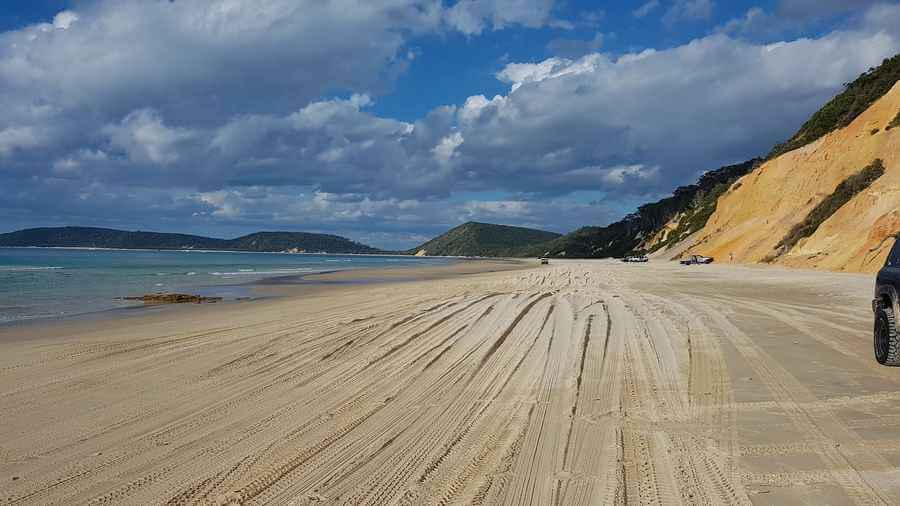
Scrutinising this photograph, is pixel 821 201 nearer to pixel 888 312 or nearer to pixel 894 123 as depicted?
pixel 894 123

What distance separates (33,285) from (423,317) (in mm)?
24510

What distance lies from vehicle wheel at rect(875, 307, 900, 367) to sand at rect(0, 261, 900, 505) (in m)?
0.20

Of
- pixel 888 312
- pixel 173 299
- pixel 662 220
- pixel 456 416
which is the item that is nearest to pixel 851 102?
pixel 662 220

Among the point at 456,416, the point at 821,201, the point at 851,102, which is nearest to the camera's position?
the point at 456,416

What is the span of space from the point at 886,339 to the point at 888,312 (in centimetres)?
35

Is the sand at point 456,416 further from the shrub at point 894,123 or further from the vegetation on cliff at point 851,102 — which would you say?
the vegetation on cliff at point 851,102

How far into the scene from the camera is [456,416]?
569cm

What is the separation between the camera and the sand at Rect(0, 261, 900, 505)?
13.3 ft

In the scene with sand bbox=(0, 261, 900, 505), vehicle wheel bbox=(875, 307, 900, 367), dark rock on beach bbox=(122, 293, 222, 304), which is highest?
vehicle wheel bbox=(875, 307, 900, 367)

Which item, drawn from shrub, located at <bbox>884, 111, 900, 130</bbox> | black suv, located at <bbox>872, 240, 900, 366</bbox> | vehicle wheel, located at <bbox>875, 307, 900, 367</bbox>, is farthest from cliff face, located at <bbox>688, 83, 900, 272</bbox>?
vehicle wheel, located at <bbox>875, 307, 900, 367</bbox>

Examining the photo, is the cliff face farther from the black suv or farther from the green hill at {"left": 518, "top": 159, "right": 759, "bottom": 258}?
the black suv

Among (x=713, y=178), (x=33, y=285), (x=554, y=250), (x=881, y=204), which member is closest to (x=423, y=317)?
(x=33, y=285)

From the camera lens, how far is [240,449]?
480 cm

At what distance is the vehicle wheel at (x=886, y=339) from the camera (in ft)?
24.2
